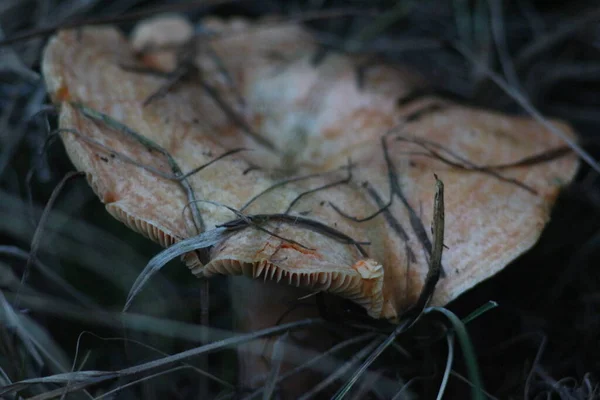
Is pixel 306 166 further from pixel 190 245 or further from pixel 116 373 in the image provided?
pixel 116 373

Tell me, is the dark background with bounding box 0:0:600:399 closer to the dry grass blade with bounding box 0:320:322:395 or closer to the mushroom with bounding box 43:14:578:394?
the dry grass blade with bounding box 0:320:322:395

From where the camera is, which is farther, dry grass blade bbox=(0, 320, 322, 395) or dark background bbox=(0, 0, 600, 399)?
dark background bbox=(0, 0, 600, 399)

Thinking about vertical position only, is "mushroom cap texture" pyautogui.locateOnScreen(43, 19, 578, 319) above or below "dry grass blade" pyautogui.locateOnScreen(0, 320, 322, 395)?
above

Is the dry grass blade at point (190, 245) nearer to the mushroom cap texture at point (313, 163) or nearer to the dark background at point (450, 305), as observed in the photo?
the mushroom cap texture at point (313, 163)

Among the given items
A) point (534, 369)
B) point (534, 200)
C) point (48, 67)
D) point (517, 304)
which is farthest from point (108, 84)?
point (517, 304)

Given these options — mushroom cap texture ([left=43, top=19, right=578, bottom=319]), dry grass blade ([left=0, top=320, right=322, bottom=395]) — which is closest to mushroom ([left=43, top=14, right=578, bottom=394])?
mushroom cap texture ([left=43, top=19, right=578, bottom=319])

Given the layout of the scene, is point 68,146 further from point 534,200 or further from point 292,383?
point 534,200

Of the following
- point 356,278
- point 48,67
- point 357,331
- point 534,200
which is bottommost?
point 357,331

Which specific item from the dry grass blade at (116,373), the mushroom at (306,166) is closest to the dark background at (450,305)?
the dry grass blade at (116,373)
